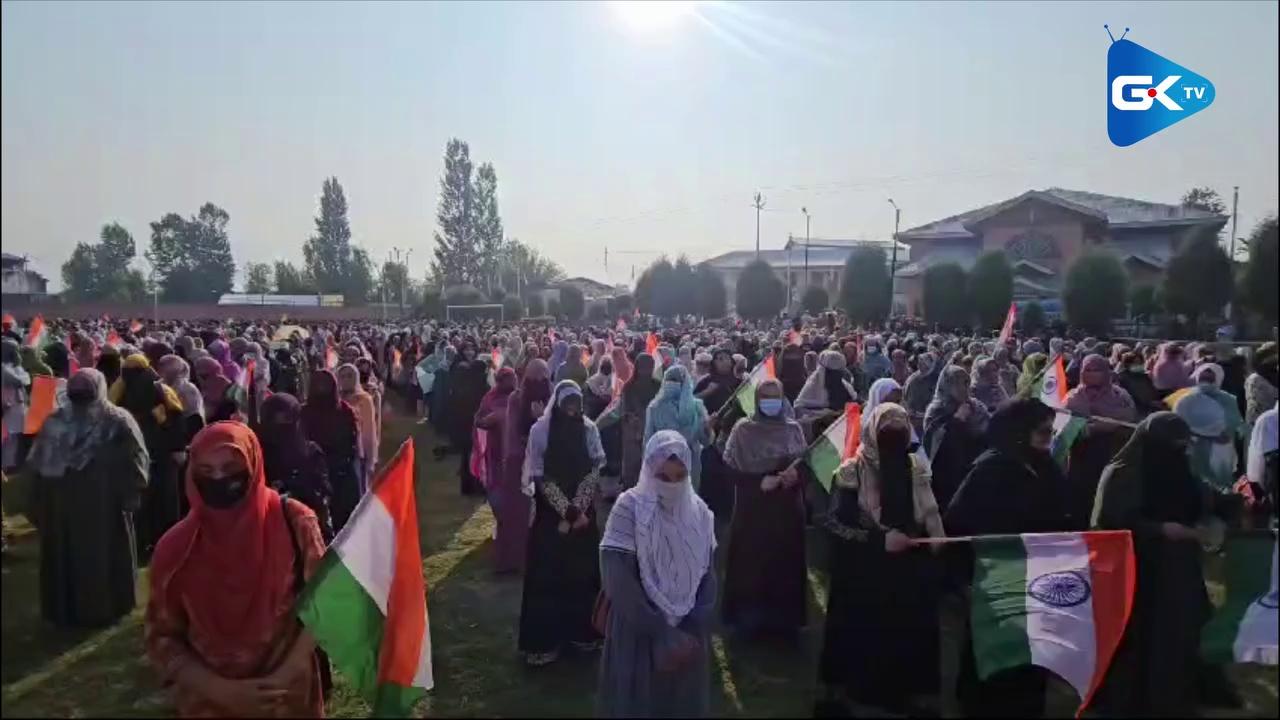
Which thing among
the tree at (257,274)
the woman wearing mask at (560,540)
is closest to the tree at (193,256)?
the tree at (257,274)

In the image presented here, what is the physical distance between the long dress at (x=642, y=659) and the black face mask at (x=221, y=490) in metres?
1.21

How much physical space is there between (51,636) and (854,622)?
3023 mm

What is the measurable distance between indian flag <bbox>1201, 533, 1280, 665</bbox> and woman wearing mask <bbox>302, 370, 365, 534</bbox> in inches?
184

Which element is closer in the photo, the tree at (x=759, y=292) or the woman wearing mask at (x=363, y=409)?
the woman wearing mask at (x=363, y=409)

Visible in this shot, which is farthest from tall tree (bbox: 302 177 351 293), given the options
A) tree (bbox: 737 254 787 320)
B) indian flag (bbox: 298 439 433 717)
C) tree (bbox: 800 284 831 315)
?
tree (bbox: 800 284 831 315)

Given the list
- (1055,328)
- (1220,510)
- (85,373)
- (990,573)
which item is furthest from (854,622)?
(85,373)

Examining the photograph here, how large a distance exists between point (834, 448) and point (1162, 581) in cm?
187

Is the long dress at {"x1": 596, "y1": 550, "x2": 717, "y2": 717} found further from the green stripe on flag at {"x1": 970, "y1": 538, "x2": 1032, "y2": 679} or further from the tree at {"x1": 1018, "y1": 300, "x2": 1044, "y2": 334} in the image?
the tree at {"x1": 1018, "y1": 300, "x2": 1044, "y2": 334}

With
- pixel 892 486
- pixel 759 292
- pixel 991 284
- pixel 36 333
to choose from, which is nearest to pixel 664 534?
pixel 892 486

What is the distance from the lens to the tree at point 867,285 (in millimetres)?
9531

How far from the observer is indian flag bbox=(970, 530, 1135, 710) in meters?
3.15

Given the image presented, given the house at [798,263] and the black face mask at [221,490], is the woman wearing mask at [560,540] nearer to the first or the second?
the black face mask at [221,490]

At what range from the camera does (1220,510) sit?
2.92m

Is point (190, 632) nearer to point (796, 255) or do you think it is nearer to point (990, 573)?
point (990, 573)
